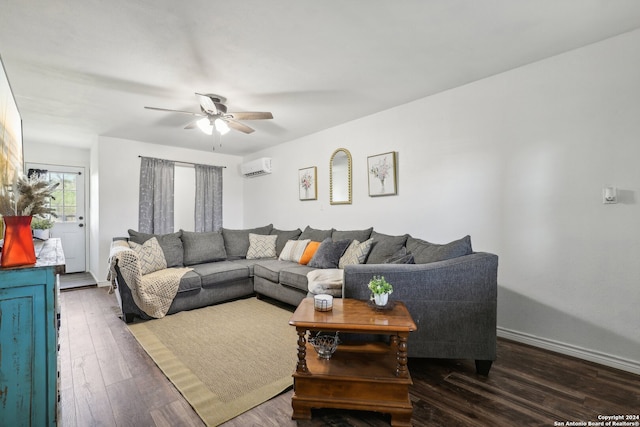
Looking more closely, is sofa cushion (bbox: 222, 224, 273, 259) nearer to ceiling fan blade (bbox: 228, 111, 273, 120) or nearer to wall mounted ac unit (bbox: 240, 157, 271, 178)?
wall mounted ac unit (bbox: 240, 157, 271, 178)

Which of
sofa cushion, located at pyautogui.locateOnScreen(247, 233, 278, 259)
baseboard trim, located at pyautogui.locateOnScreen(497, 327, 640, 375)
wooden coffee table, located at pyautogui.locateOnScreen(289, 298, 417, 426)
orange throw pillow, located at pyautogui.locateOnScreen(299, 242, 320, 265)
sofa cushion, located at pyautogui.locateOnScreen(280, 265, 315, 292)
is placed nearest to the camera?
wooden coffee table, located at pyautogui.locateOnScreen(289, 298, 417, 426)

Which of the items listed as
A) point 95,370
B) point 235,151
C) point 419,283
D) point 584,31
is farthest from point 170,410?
point 235,151

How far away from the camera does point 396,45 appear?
85.3 inches

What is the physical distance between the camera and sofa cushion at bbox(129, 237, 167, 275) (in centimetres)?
346

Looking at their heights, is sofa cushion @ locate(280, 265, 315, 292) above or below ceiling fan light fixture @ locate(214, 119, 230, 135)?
below

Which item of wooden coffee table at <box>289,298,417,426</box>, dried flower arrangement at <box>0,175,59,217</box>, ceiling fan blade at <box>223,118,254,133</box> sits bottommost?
wooden coffee table at <box>289,298,417,426</box>

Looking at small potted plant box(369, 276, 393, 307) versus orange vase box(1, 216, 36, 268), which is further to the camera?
small potted plant box(369, 276, 393, 307)

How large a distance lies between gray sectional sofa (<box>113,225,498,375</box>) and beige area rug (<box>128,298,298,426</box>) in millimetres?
323

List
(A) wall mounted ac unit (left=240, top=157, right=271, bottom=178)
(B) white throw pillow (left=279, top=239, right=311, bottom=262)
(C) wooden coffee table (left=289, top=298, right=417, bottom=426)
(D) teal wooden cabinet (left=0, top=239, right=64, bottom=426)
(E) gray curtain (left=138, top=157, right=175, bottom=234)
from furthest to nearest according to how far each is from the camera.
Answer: (A) wall mounted ac unit (left=240, top=157, right=271, bottom=178)
(E) gray curtain (left=138, top=157, right=175, bottom=234)
(B) white throw pillow (left=279, top=239, right=311, bottom=262)
(C) wooden coffee table (left=289, top=298, right=417, bottom=426)
(D) teal wooden cabinet (left=0, top=239, right=64, bottom=426)

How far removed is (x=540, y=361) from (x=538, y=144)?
1730mm

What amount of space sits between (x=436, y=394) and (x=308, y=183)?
3.30 m

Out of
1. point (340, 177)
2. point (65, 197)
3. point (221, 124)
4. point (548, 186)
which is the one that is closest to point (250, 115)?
point (221, 124)

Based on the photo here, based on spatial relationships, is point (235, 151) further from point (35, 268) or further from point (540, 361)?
point (540, 361)

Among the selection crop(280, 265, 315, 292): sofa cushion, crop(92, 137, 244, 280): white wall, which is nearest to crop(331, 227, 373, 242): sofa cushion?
crop(280, 265, 315, 292): sofa cushion
